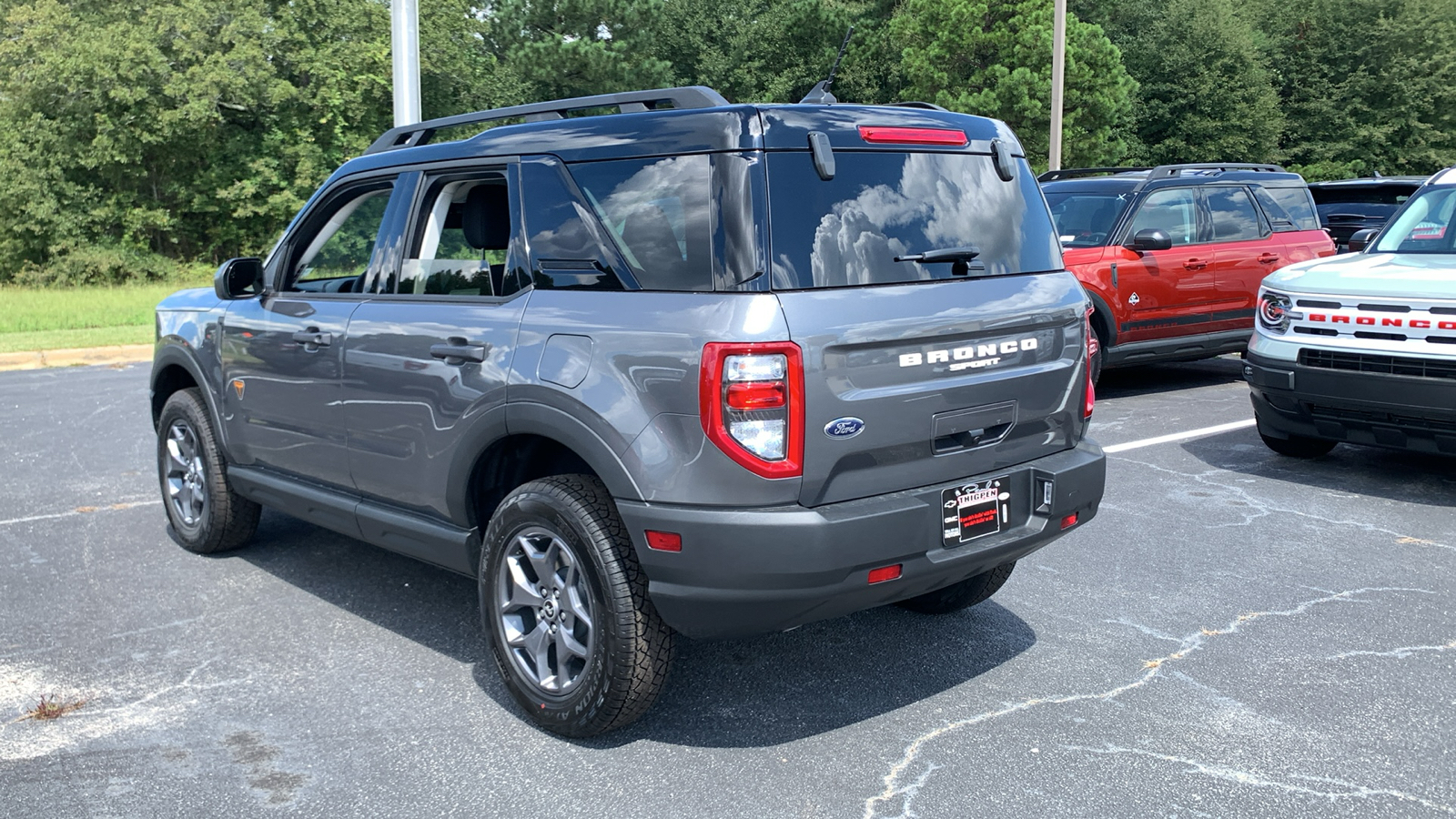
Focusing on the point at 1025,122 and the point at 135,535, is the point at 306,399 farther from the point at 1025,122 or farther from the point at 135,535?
the point at 1025,122

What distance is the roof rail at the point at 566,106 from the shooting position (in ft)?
12.7

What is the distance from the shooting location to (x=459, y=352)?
411 centimetres

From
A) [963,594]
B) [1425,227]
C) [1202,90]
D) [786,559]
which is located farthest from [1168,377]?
[1202,90]

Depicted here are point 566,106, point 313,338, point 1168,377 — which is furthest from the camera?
point 1168,377

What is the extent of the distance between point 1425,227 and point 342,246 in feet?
21.7

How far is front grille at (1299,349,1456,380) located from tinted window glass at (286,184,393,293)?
17.2 feet

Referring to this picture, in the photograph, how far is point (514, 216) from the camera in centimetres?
A: 412

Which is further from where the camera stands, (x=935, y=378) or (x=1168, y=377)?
(x=1168, y=377)

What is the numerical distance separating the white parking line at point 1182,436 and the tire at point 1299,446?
2.67ft

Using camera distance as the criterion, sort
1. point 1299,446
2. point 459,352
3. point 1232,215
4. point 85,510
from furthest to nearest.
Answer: point 1232,215, point 1299,446, point 85,510, point 459,352

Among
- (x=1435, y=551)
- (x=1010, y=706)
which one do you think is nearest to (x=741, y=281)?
(x=1010, y=706)

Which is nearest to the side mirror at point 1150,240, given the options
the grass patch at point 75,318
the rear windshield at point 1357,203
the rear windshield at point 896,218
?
the rear windshield at point 896,218

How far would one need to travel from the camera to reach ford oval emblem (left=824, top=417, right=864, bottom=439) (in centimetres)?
346

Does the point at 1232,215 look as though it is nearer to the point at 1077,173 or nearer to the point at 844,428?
the point at 1077,173
